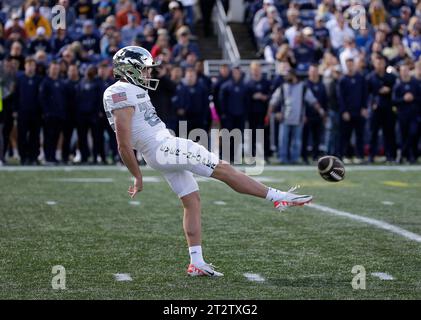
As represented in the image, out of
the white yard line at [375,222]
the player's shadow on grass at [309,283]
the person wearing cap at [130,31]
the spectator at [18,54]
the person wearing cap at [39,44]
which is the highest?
the person wearing cap at [130,31]

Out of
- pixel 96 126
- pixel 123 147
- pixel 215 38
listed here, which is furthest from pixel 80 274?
pixel 215 38

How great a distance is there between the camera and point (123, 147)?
7.18m

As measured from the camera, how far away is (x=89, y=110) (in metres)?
17.9

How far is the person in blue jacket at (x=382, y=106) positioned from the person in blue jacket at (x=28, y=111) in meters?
5.89

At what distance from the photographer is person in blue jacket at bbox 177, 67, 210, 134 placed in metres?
18.2

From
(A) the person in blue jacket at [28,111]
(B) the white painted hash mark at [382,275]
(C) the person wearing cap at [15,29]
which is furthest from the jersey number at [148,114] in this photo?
(C) the person wearing cap at [15,29]

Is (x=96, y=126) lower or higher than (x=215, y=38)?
lower

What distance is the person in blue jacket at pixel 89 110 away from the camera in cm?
1786

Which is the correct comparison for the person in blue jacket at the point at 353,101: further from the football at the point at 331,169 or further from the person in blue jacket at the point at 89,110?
the football at the point at 331,169

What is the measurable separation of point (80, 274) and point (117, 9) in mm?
15248

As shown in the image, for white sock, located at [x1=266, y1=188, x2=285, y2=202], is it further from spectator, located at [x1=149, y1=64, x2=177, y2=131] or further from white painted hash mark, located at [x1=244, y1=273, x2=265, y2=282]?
spectator, located at [x1=149, y1=64, x2=177, y2=131]

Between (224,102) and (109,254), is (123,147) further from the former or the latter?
(224,102)

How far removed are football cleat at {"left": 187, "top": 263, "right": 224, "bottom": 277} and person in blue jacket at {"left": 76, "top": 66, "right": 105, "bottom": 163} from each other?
1089cm

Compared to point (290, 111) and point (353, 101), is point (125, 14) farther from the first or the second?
point (353, 101)
